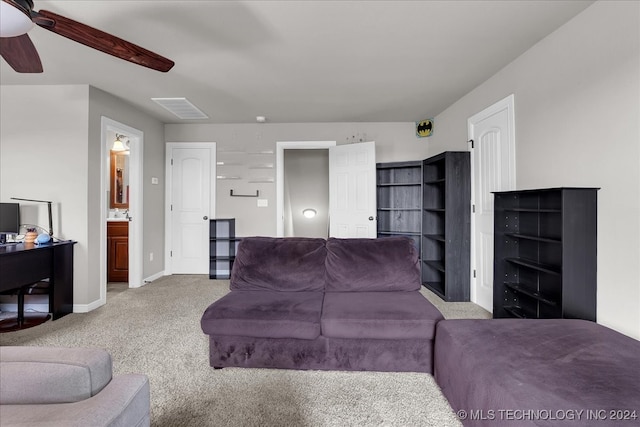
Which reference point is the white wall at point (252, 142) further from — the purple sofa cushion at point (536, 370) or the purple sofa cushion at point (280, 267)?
the purple sofa cushion at point (536, 370)

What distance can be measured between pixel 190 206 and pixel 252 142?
4.70 feet

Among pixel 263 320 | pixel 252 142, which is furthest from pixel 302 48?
pixel 252 142

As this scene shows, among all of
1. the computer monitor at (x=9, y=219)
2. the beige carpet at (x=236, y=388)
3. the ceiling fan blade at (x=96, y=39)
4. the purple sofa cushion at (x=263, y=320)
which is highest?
the ceiling fan blade at (x=96, y=39)

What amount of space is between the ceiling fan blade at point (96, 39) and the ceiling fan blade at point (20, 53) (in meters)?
0.21

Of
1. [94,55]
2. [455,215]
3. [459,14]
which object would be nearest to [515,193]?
[455,215]

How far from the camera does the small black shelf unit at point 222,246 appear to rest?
452 centimetres

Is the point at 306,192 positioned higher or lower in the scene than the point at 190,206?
higher

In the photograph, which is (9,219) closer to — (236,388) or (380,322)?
(236,388)

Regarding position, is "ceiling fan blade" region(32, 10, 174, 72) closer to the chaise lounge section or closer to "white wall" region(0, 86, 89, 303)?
the chaise lounge section

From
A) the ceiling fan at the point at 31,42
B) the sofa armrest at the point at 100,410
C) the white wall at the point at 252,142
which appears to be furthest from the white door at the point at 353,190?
the sofa armrest at the point at 100,410

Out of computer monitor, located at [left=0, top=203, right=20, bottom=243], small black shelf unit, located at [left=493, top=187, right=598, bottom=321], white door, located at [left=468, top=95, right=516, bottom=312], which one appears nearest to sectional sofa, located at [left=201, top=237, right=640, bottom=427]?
small black shelf unit, located at [left=493, top=187, right=598, bottom=321]

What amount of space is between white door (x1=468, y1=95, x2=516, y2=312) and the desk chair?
14.7 feet

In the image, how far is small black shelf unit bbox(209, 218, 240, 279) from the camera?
4516 millimetres

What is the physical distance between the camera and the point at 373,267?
2.36 m
